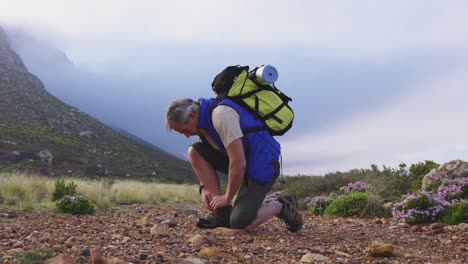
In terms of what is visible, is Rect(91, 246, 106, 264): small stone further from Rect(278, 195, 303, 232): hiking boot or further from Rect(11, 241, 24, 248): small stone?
Rect(278, 195, 303, 232): hiking boot

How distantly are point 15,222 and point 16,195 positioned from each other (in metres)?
3.34

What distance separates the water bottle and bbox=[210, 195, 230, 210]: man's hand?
1177 millimetres

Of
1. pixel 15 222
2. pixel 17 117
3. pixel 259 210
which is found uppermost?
pixel 17 117

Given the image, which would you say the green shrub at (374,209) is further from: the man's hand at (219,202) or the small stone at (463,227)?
the man's hand at (219,202)

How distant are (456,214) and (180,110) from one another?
3.76 m

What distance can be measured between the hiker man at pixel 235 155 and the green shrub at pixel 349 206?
2496 mm

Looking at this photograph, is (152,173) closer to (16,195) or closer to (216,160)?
(16,195)

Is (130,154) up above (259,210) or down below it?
above

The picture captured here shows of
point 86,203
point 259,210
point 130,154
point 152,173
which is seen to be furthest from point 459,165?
point 130,154

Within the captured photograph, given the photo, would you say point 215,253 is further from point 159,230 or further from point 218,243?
point 159,230

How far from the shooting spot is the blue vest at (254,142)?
15.1 feet

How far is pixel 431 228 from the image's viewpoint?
569cm

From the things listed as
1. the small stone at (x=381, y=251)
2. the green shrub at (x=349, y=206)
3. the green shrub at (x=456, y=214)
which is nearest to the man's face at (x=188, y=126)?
the small stone at (x=381, y=251)

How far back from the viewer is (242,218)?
4.74 metres
